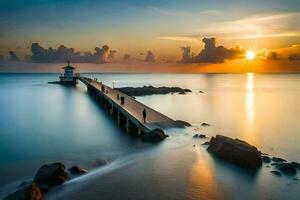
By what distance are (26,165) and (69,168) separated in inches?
144

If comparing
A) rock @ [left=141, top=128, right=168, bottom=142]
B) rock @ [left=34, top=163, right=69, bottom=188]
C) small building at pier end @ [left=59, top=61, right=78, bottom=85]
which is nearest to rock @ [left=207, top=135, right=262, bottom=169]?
rock @ [left=141, top=128, right=168, bottom=142]

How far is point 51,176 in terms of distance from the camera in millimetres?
18062

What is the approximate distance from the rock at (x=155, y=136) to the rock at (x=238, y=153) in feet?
15.6

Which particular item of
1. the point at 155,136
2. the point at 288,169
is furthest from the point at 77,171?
the point at 288,169

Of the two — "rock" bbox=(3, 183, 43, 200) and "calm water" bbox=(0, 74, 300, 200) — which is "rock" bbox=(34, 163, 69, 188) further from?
"rock" bbox=(3, 183, 43, 200)

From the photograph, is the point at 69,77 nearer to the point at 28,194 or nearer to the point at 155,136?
the point at 155,136

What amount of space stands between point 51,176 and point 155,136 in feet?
34.1

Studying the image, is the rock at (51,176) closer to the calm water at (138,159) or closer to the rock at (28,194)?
the calm water at (138,159)

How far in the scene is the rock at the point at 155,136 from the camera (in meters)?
26.7

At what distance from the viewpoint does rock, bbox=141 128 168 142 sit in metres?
26.7

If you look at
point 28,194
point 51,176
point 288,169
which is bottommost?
point 288,169

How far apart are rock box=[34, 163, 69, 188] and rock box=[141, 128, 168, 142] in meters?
9.43

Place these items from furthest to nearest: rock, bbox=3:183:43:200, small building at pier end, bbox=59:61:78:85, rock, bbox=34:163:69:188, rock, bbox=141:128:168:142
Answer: small building at pier end, bbox=59:61:78:85, rock, bbox=141:128:168:142, rock, bbox=34:163:69:188, rock, bbox=3:183:43:200

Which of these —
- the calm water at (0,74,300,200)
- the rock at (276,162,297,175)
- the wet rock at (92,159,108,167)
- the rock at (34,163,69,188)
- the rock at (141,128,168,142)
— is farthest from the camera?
the rock at (141,128,168,142)
